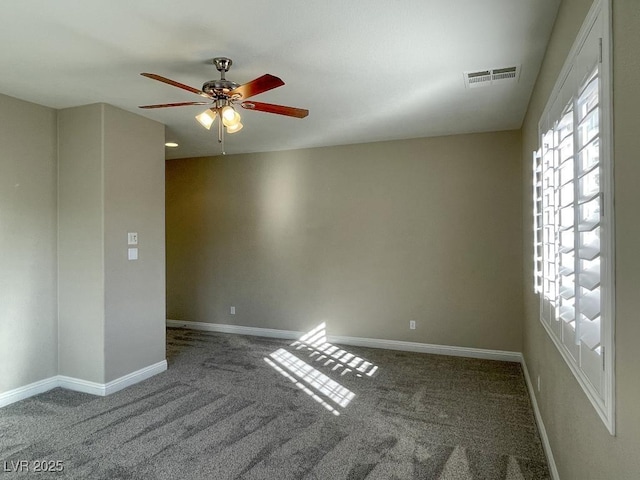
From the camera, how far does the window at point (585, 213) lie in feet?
4.14

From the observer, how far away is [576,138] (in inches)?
66.6

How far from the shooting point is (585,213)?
159cm

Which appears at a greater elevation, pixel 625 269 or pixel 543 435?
pixel 625 269

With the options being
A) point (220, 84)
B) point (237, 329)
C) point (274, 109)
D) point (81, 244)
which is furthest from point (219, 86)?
point (237, 329)

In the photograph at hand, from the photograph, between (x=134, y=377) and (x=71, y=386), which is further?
(x=134, y=377)

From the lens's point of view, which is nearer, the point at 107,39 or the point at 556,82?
the point at 556,82


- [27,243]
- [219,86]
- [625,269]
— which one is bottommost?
[625,269]

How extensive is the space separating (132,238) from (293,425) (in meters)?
→ 2.34

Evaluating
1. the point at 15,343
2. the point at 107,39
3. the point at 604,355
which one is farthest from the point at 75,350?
the point at 604,355

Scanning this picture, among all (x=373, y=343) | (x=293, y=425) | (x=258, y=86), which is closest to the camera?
(x=258, y=86)

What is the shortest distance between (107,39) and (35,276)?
2.35 m

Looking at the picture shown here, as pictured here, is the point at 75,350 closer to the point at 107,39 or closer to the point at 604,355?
the point at 107,39

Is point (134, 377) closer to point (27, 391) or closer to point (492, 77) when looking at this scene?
point (27, 391)

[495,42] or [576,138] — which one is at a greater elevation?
[495,42]
